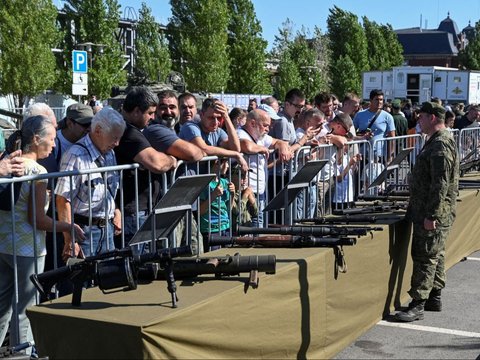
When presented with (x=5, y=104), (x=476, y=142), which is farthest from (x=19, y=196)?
(x=5, y=104)

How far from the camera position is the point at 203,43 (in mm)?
50500

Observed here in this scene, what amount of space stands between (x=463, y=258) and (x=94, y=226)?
5.33 metres

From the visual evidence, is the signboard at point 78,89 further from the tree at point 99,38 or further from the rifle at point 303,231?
the tree at point 99,38

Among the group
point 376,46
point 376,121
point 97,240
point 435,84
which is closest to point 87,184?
point 97,240

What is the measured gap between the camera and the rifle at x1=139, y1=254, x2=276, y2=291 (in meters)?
4.20

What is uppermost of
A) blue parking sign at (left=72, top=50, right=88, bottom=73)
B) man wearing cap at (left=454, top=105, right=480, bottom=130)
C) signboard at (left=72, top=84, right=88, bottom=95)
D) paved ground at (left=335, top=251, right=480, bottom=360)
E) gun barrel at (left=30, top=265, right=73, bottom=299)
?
blue parking sign at (left=72, top=50, right=88, bottom=73)

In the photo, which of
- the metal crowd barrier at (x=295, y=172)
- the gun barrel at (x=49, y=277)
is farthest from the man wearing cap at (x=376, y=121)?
the gun barrel at (x=49, y=277)

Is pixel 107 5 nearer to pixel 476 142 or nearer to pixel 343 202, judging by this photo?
pixel 476 142

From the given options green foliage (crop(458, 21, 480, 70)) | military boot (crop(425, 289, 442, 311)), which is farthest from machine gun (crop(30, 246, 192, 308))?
green foliage (crop(458, 21, 480, 70))

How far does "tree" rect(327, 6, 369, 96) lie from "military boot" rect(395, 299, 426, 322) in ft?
184

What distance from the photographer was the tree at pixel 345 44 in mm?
62062

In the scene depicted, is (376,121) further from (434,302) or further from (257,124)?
(434,302)

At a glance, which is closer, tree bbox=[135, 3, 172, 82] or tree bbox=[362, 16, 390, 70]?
tree bbox=[135, 3, 172, 82]

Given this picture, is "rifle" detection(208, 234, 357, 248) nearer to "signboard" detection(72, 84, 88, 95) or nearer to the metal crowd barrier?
the metal crowd barrier
